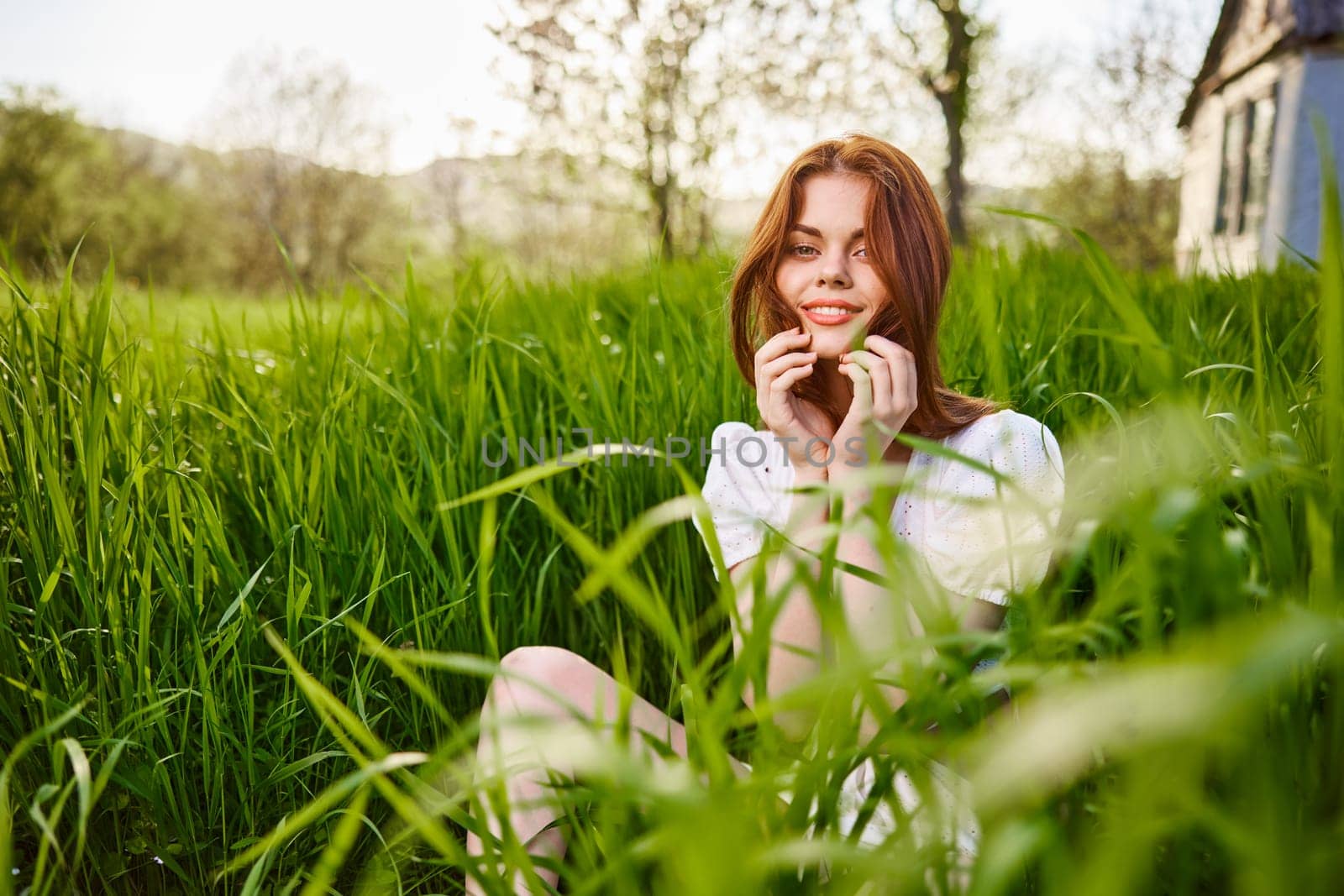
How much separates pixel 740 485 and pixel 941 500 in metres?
0.40

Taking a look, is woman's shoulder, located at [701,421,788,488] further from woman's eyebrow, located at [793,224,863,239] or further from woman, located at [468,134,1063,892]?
woman's eyebrow, located at [793,224,863,239]

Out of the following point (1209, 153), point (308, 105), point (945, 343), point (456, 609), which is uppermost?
point (308, 105)

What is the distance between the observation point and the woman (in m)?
1.26

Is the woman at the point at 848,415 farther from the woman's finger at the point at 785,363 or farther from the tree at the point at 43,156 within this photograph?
the tree at the point at 43,156

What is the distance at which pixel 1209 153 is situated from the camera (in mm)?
13898

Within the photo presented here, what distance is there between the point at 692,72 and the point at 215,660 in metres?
12.6

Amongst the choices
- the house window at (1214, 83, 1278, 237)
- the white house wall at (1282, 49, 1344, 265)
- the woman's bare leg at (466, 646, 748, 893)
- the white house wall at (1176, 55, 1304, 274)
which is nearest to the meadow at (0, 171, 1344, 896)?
the woman's bare leg at (466, 646, 748, 893)

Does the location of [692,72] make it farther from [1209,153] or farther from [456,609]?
[456,609]

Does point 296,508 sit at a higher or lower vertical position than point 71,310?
lower

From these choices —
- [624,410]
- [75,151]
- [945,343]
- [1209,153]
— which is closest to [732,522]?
[624,410]

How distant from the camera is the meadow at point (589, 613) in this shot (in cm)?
52

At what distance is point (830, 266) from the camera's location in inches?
56.1

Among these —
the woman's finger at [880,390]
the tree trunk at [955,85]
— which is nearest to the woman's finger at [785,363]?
the woman's finger at [880,390]

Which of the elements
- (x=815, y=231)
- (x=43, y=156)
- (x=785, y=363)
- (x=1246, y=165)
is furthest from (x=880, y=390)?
(x=43, y=156)
